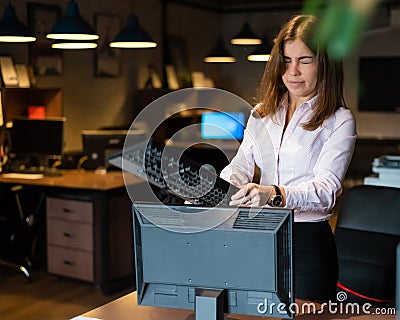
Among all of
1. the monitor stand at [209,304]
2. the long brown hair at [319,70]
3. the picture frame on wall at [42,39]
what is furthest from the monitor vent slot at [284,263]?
the picture frame on wall at [42,39]

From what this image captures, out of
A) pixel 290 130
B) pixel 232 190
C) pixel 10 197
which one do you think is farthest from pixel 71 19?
pixel 232 190

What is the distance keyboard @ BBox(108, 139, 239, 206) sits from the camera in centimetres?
140

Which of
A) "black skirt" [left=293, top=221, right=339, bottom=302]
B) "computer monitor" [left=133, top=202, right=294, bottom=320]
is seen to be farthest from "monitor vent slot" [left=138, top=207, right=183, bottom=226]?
"black skirt" [left=293, top=221, right=339, bottom=302]

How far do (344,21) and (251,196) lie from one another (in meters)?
1.25

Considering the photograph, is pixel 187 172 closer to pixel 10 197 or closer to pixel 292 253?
pixel 292 253

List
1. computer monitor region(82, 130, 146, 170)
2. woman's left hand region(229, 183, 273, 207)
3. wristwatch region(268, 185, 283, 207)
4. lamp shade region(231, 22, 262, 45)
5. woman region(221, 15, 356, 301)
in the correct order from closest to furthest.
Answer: woman's left hand region(229, 183, 273, 207)
wristwatch region(268, 185, 283, 207)
woman region(221, 15, 356, 301)
computer monitor region(82, 130, 146, 170)
lamp shade region(231, 22, 262, 45)

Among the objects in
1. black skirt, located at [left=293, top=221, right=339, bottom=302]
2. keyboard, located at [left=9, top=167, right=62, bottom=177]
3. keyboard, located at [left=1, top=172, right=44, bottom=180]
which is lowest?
keyboard, located at [left=1, top=172, right=44, bottom=180]

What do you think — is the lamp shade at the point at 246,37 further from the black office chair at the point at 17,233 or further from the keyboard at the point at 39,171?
the black office chair at the point at 17,233

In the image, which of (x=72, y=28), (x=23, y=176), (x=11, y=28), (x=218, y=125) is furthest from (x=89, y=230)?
(x=218, y=125)

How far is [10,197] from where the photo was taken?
5648mm

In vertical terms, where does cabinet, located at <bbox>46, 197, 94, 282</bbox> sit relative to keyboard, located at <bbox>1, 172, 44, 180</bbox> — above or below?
below

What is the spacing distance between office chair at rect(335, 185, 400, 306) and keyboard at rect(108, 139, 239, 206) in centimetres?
215

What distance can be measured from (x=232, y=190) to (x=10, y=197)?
4.40 meters

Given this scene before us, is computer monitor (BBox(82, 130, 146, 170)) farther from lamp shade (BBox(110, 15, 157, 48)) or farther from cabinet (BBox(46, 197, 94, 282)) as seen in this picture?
lamp shade (BBox(110, 15, 157, 48))
